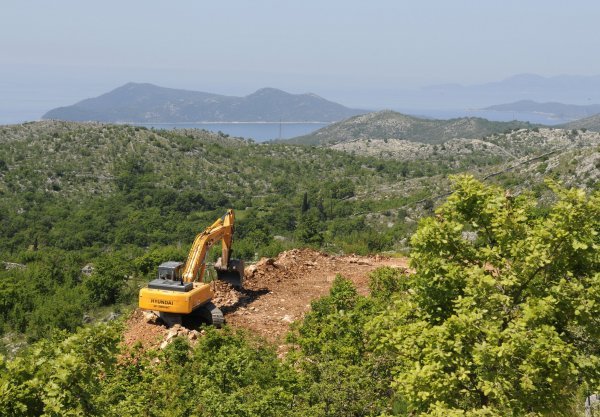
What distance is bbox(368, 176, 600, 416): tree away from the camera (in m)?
6.78

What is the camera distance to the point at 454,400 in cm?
734

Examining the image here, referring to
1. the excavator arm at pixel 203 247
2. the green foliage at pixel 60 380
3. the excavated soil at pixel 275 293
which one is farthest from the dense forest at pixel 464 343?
the excavator arm at pixel 203 247

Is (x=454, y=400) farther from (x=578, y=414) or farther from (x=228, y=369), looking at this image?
(x=228, y=369)

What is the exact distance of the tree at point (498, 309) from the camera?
6777mm

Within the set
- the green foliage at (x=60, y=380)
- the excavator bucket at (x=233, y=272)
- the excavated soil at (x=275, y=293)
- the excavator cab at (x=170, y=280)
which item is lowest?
the excavated soil at (x=275, y=293)

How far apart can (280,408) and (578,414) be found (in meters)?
5.01

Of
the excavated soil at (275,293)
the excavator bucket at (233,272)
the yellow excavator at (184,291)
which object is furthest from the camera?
the excavator bucket at (233,272)

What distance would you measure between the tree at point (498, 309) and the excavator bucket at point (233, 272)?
42.3ft

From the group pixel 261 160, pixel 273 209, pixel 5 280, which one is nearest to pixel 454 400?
pixel 5 280

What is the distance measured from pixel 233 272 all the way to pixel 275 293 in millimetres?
1917

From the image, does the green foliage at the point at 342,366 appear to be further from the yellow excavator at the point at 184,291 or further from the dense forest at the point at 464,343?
the yellow excavator at the point at 184,291

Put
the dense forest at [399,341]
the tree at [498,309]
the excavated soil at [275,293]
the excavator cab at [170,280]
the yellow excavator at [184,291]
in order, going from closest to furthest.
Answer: the tree at [498,309] < the dense forest at [399,341] < the yellow excavator at [184,291] < the excavator cab at [170,280] < the excavated soil at [275,293]

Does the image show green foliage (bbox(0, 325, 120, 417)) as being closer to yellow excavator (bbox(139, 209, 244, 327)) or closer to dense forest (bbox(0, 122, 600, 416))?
dense forest (bbox(0, 122, 600, 416))

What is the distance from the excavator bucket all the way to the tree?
12.9 meters
